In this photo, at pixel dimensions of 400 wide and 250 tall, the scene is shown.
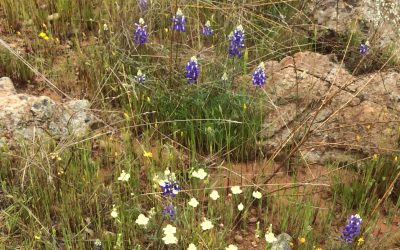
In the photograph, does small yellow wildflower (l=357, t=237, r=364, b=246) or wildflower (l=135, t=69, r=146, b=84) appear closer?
small yellow wildflower (l=357, t=237, r=364, b=246)

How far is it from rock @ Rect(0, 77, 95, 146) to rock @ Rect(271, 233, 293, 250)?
134 centimetres

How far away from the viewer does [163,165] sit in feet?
10.2

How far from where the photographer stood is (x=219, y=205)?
2895 millimetres

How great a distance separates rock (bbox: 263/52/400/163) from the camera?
3330mm

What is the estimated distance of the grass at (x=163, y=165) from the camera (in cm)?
271

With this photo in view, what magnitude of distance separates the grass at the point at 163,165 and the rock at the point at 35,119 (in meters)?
0.12

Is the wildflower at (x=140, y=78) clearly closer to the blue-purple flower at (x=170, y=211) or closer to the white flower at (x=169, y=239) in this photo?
the blue-purple flower at (x=170, y=211)

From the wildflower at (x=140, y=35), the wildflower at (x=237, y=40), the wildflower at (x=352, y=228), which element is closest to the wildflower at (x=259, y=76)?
the wildflower at (x=237, y=40)

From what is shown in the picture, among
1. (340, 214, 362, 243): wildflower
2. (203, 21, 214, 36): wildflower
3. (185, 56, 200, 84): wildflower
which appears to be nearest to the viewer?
(340, 214, 362, 243): wildflower

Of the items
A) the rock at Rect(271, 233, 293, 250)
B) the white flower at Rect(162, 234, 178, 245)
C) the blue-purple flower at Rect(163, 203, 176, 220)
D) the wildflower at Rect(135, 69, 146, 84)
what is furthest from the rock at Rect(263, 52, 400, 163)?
the white flower at Rect(162, 234, 178, 245)

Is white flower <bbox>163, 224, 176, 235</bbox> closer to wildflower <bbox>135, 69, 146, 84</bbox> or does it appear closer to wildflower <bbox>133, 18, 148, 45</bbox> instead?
wildflower <bbox>135, 69, 146, 84</bbox>

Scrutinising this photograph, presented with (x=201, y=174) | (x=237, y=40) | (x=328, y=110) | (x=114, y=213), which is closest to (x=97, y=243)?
(x=114, y=213)

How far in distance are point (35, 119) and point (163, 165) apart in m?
0.87

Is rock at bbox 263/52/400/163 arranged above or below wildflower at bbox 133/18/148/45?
below
